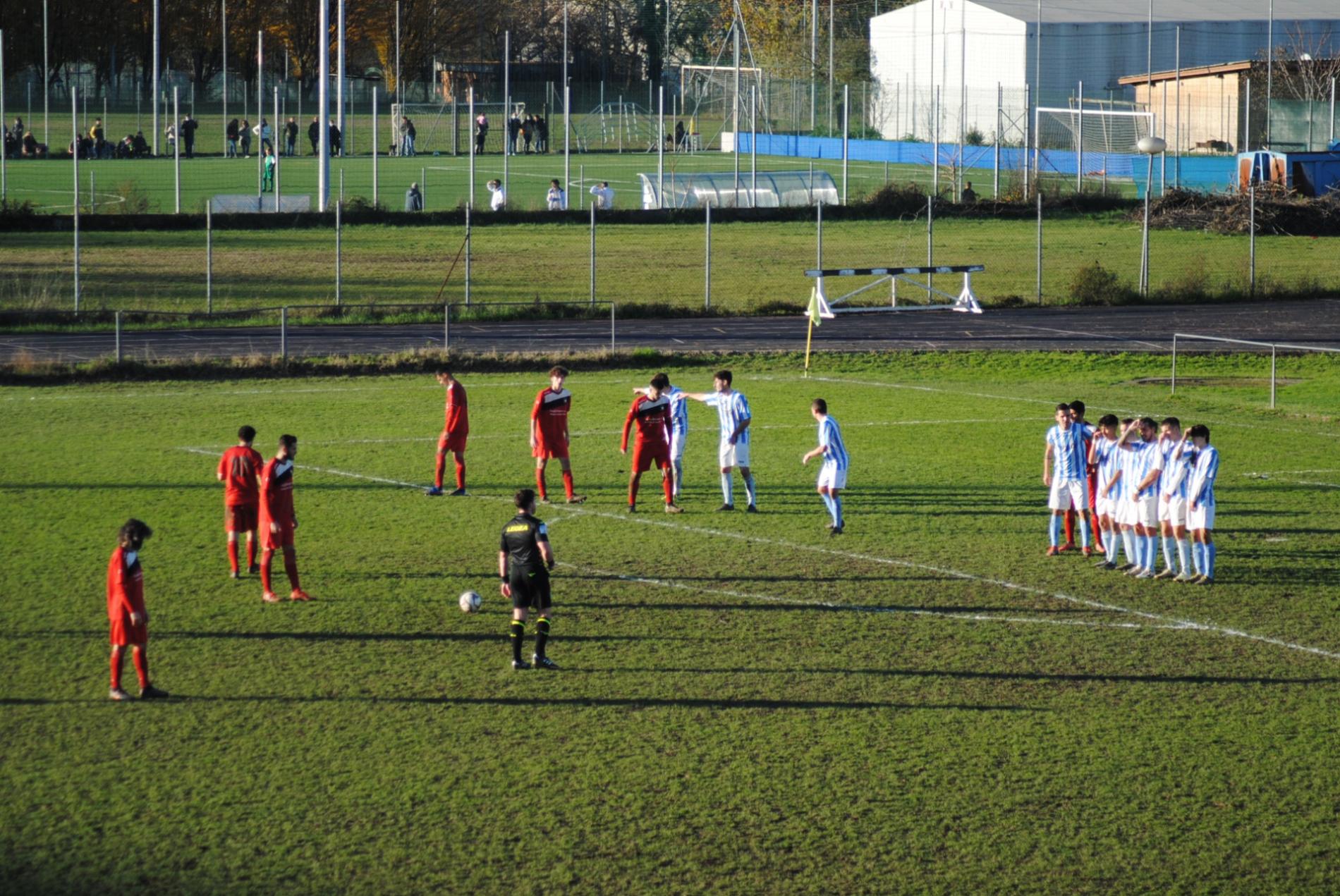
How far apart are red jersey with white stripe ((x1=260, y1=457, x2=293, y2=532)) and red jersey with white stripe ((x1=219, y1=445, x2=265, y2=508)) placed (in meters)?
0.86

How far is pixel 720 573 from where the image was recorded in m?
16.6

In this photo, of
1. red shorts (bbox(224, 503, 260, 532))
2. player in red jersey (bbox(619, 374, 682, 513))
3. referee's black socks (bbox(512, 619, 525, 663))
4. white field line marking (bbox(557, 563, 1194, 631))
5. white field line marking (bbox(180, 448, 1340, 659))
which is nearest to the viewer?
referee's black socks (bbox(512, 619, 525, 663))

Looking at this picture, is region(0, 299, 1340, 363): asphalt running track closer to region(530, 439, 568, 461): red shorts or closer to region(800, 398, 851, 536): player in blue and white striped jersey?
region(530, 439, 568, 461): red shorts

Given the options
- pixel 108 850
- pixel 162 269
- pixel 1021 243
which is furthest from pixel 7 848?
pixel 1021 243

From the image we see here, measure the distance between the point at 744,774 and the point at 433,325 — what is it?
89.9 ft

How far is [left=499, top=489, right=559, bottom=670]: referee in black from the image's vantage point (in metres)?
12.9

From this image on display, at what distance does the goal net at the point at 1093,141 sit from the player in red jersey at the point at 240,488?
5445 cm

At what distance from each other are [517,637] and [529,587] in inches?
18.3

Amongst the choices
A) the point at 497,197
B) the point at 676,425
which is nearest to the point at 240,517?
the point at 676,425

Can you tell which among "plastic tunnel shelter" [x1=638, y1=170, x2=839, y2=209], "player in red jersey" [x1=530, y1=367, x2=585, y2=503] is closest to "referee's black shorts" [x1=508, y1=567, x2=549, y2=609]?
"player in red jersey" [x1=530, y1=367, x2=585, y2=503]

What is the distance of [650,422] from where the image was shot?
19328 mm

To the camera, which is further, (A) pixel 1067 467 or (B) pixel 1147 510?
(A) pixel 1067 467

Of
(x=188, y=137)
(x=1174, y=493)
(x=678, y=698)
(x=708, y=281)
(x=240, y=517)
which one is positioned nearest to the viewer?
(x=678, y=698)

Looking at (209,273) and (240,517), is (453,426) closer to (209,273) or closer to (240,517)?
(240,517)
